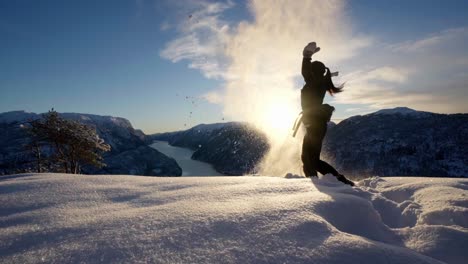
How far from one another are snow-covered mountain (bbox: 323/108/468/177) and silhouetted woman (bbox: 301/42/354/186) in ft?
297

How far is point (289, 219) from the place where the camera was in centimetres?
235

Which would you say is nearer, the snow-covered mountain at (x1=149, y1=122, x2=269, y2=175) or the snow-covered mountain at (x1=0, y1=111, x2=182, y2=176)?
the snow-covered mountain at (x1=0, y1=111, x2=182, y2=176)

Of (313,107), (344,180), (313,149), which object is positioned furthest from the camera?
(313,107)

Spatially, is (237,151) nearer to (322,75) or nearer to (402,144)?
(402,144)

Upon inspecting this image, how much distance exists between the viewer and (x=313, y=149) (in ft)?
21.3

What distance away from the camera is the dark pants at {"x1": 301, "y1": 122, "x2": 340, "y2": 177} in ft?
20.9

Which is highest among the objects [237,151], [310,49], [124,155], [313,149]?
[310,49]

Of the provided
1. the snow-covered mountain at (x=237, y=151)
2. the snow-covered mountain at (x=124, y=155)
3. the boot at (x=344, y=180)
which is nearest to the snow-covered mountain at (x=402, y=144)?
the snow-covered mountain at (x=237, y=151)

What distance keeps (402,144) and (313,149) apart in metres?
104

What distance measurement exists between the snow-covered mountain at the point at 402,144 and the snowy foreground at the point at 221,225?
9368 cm

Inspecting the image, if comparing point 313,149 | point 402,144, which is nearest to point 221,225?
point 313,149

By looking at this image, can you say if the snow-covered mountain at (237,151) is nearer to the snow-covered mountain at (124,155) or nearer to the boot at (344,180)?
the snow-covered mountain at (124,155)

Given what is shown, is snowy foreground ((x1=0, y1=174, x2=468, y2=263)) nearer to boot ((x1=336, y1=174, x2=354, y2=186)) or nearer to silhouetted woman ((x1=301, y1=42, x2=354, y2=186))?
boot ((x1=336, y1=174, x2=354, y2=186))

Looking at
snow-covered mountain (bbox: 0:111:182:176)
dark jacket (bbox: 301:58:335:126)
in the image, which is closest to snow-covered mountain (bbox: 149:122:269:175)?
snow-covered mountain (bbox: 0:111:182:176)
